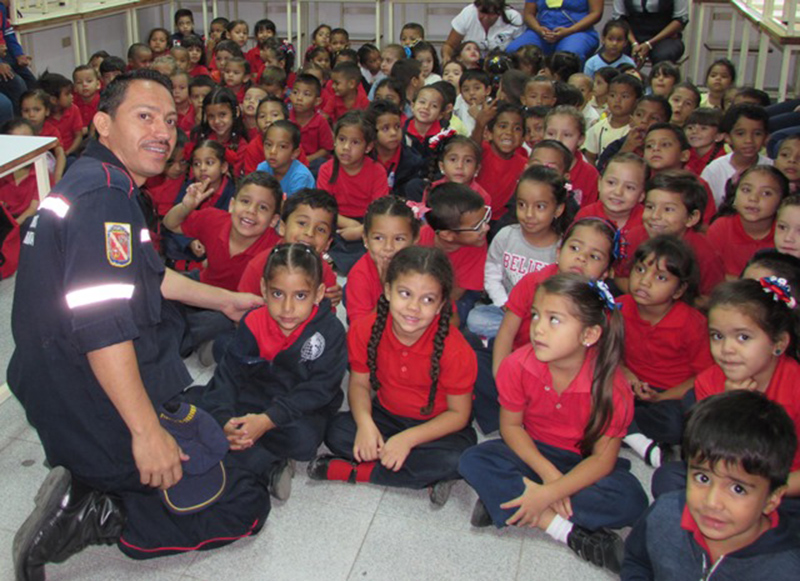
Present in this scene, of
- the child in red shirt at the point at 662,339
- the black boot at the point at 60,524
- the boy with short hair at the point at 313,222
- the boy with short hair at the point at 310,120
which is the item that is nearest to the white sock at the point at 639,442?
the child in red shirt at the point at 662,339

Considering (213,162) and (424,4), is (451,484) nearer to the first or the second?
(213,162)

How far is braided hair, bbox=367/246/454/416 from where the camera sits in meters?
2.06

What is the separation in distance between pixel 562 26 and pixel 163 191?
3.76 meters

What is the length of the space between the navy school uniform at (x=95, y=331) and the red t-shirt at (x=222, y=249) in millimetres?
1130

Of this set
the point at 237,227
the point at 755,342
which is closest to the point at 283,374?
the point at 237,227

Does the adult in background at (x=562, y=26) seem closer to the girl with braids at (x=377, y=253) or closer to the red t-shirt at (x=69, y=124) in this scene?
the red t-shirt at (x=69, y=124)

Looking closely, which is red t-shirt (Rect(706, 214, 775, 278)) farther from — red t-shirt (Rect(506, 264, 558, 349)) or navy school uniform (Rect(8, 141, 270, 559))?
navy school uniform (Rect(8, 141, 270, 559))

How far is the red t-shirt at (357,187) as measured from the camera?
3762mm

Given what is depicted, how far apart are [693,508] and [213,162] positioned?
8.69 feet

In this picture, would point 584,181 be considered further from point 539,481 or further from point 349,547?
point 349,547

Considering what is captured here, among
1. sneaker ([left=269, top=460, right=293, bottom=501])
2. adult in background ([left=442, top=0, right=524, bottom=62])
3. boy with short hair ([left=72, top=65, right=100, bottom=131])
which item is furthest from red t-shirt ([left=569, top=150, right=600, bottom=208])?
boy with short hair ([left=72, top=65, right=100, bottom=131])

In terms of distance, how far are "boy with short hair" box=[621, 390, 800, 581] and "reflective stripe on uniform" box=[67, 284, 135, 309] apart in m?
1.15

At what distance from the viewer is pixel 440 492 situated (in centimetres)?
205

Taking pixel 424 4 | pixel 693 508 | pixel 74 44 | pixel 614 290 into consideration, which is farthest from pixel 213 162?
pixel 424 4
